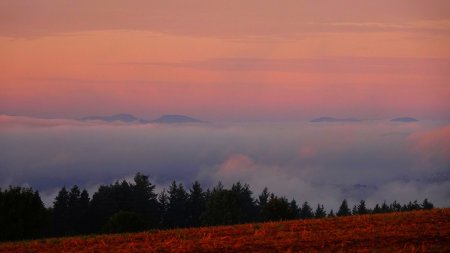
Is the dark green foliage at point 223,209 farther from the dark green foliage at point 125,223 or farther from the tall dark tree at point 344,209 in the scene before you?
the tall dark tree at point 344,209

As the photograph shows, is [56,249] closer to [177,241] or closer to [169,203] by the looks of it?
[177,241]

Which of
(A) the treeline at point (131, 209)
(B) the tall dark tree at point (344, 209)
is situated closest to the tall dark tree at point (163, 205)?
(A) the treeline at point (131, 209)

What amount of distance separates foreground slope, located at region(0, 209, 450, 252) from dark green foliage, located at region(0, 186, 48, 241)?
69.3 ft

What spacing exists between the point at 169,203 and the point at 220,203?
21.8m

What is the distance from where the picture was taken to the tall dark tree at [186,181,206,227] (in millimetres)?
107062

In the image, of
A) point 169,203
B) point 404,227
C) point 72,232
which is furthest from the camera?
point 169,203

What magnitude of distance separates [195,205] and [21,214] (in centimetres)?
5653

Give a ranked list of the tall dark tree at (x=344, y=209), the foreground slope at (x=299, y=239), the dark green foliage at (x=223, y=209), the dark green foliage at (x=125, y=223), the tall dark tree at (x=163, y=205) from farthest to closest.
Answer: the tall dark tree at (x=344, y=209), the tall dark tree at (x=163, y=205), the dark green foliage at (x=223, y=209), the dark green foliage at (x=125, y=223), the foreground slope at (x=299, y=239)

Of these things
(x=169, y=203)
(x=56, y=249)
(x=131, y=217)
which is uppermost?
(x=169, y=203)

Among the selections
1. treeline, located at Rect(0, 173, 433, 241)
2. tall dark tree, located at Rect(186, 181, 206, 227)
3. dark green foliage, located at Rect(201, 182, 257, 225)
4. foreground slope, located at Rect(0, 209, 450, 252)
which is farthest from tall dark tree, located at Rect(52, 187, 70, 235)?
foreground slope, located at Rect(0, 209, 450, 252)

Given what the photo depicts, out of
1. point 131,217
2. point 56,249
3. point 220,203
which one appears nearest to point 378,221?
point 56,249

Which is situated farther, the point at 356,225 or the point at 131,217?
the point at 131,217

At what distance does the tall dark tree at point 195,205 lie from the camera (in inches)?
4215

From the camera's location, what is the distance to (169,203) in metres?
105
